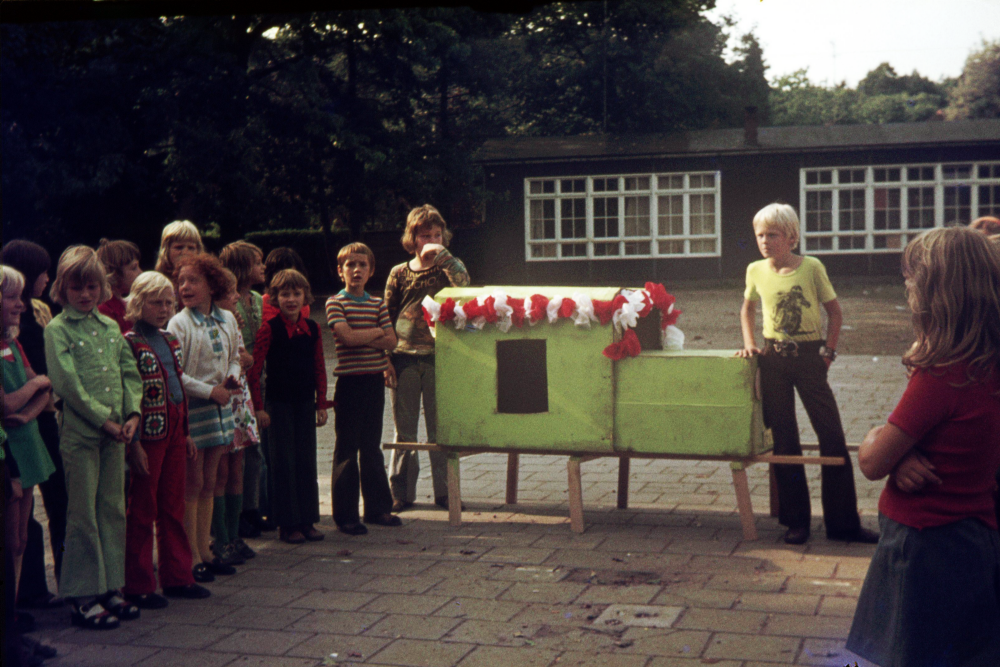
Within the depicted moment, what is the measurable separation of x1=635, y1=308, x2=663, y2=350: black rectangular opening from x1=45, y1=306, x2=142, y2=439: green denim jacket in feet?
10.3

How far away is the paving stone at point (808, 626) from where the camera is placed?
432 centimetres

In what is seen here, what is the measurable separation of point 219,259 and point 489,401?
1.84 metres

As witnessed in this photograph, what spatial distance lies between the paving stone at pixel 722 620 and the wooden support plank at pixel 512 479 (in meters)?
2.45

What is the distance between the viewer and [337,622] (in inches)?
184

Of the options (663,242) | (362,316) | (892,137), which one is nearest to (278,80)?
(663,242)

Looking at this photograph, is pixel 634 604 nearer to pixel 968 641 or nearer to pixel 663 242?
pixel 968 641

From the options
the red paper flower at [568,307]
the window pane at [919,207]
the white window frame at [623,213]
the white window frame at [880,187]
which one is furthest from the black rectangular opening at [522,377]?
the window pane at [919,207]

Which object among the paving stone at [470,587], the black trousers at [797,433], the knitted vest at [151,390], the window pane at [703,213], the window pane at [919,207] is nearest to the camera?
the knitted vest at [151,390]

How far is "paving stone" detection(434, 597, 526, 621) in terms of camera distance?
4.73m

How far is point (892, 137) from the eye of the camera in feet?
94.8

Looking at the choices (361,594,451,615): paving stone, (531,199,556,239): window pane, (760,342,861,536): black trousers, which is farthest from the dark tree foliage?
(361,594,451,615): paving stone

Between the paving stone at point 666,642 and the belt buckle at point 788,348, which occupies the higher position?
the belt buckle at point 788,348

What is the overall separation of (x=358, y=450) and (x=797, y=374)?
2.75m

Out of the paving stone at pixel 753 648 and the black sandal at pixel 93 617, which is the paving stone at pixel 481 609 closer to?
the paving stone at pixel 753 648
